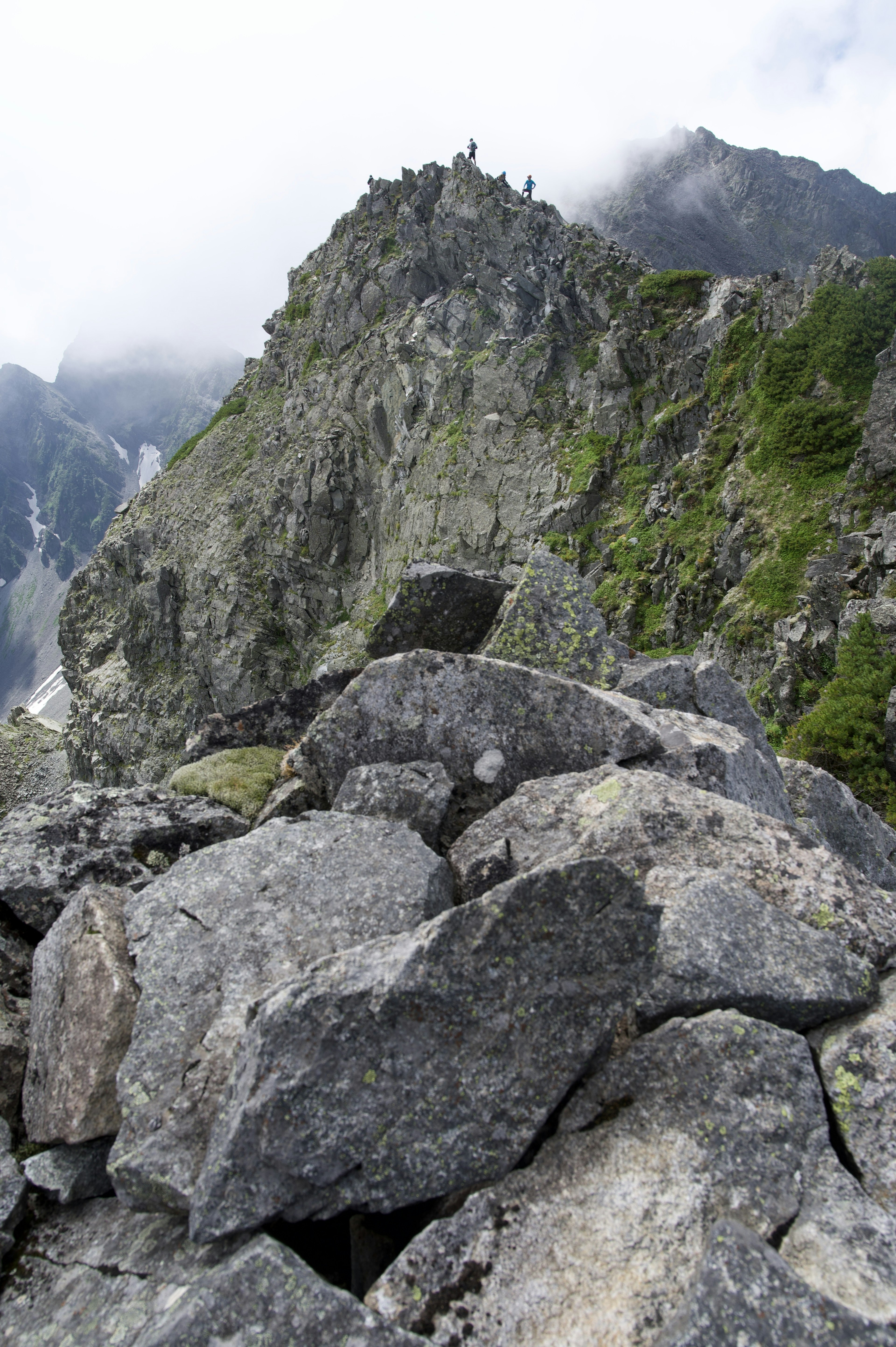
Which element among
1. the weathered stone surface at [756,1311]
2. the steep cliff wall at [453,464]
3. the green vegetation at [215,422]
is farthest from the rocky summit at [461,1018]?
the green vegetation at [215,422]

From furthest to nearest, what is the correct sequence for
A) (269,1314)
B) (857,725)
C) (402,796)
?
(857,725)
(402,796)
(269,1314)

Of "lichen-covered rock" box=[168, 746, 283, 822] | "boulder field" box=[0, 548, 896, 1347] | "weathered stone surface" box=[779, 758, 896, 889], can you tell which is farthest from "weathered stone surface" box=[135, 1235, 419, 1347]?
"weathered stone surface" box=[779, 758, 896, 889]

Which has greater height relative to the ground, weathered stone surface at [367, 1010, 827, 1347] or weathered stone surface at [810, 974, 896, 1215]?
weathered stone surface at [367, 1010, 827, 1347]

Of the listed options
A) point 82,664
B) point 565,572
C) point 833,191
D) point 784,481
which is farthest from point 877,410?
point 833,191

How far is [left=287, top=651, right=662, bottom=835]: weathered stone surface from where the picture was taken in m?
8.24

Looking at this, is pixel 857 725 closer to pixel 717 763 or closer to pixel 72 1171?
pixel 717 763

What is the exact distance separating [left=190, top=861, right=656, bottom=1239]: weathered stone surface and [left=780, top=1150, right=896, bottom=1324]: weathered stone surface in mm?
1495

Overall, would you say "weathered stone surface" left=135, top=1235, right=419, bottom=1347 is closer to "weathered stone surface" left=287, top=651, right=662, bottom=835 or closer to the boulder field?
the boulder field

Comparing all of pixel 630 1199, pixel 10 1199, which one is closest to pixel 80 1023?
pixel 10 1199

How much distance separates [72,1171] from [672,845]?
20.1 feet

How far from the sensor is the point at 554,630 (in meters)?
10.3

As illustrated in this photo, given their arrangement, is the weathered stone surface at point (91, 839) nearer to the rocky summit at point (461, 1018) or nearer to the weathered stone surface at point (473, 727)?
the rocky summit at point (461, 1018)

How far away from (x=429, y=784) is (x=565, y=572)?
4.89 metres

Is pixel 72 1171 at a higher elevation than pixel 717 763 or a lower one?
lower
